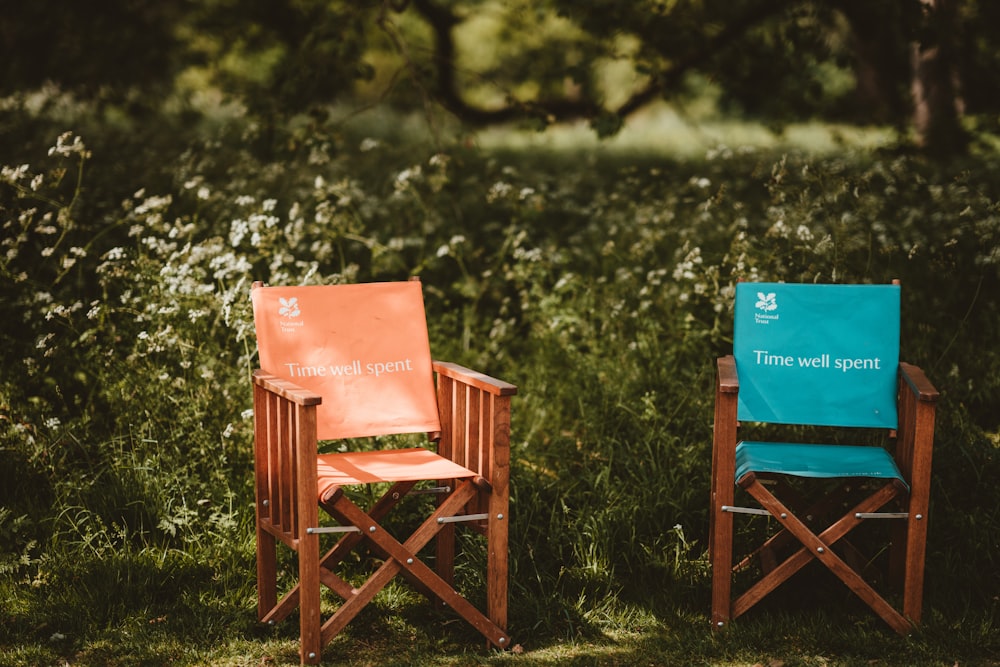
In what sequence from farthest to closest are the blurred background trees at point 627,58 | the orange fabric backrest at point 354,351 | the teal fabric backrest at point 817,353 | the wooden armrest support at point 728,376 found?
the blurred background trees at point 627,58, the teal fabric backrest at point 817,353, the orange fabric backrest at point 354,351, the wooden armrest support at point 728,376

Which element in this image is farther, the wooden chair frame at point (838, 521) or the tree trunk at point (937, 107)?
the tree trunk at point (937, 107)

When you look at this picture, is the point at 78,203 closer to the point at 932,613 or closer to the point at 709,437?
the point at 709,437

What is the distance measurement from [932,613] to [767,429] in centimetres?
111

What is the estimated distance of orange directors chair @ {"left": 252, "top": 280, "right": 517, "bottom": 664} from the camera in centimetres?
314

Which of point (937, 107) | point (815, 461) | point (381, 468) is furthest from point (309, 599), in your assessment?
point (937, 107)

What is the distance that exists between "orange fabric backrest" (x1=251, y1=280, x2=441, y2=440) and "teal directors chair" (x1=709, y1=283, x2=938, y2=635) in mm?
1101

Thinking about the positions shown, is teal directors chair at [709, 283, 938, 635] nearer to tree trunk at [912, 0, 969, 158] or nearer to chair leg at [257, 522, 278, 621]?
chair leg at [257, 522, 278, 621]

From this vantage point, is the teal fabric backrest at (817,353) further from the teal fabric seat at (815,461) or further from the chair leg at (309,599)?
the chair leg at (309,599)

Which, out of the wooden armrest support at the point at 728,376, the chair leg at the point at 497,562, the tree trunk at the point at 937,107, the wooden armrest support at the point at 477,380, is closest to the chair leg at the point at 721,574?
the wooden armrest support at the point at 728,376

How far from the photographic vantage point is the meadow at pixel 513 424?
342 centimetres

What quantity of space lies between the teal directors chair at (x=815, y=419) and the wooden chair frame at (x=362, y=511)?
0.76 m

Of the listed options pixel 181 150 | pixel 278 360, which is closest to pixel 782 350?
pixel 278 360

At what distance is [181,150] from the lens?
7.23m

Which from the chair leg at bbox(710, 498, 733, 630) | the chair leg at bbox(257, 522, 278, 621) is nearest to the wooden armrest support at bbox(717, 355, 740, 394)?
the chair leg at bbox(710, 498, 733, 630)
